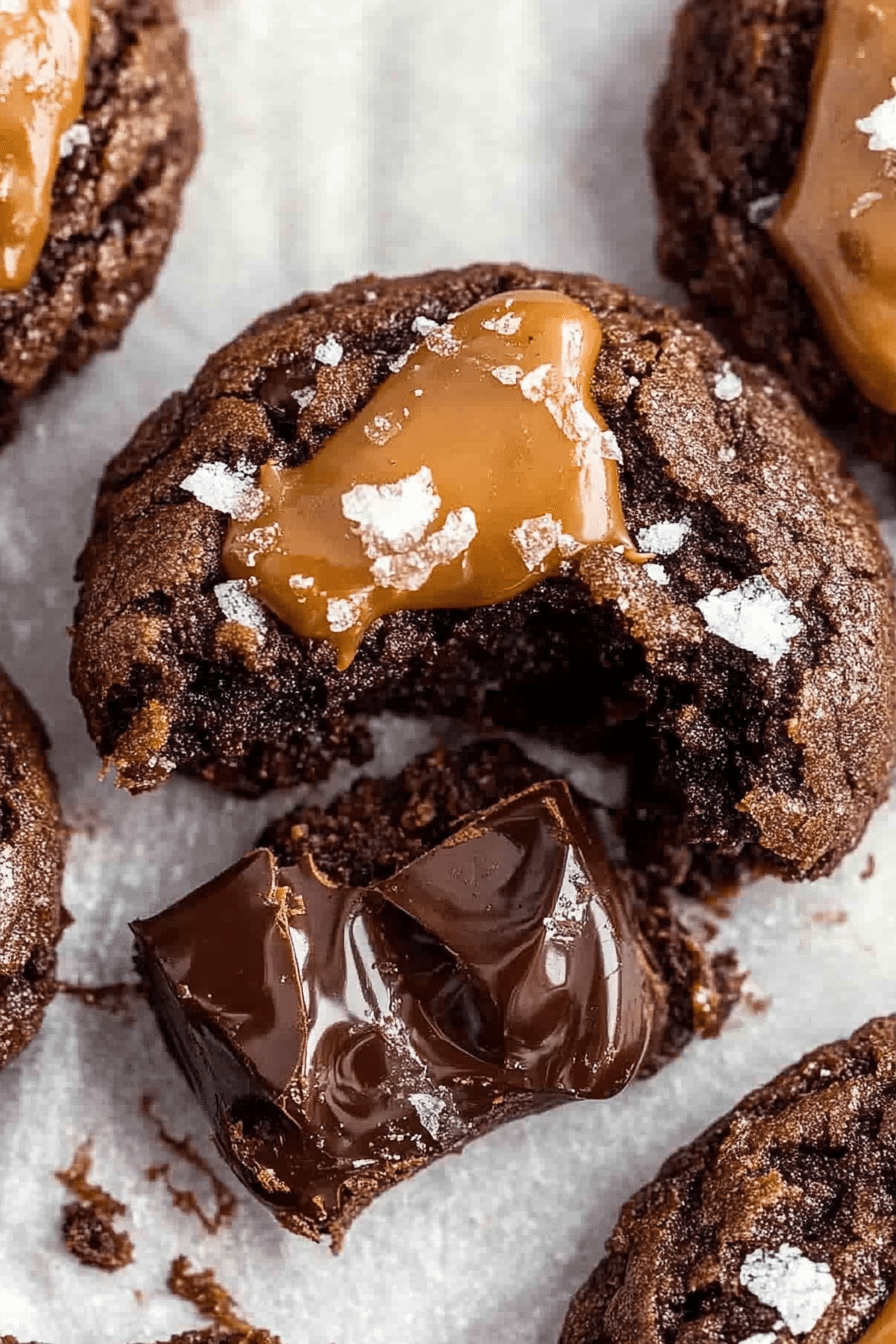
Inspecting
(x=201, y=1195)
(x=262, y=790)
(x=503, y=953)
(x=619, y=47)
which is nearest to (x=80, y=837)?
(x=262, y=790)

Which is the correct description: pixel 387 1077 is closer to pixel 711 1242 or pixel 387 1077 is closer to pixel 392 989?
pixel 392 989

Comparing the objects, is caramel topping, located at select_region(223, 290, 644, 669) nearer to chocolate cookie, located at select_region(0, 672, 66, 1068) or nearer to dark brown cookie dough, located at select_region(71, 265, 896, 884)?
dark brown cookie dough, located at select_region(71, 265, 896, 884)

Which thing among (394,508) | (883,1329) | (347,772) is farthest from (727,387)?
(883,1329)

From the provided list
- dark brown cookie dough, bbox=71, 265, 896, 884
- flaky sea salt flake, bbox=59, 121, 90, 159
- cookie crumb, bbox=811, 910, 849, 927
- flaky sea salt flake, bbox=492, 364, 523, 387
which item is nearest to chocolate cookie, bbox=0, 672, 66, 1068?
dark brown cookie dough, bbox=71, 265, 896, 884

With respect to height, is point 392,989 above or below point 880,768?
below

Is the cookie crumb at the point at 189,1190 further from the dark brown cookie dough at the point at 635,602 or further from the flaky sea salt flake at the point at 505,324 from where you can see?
the flaky sea salt flake at the point at 505,324

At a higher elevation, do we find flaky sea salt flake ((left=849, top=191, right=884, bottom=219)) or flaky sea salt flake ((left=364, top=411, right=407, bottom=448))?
flaky sea salt flake ((left=849, top=191, right=884, bottom=219))
